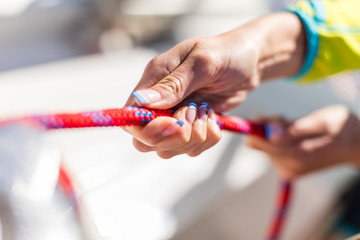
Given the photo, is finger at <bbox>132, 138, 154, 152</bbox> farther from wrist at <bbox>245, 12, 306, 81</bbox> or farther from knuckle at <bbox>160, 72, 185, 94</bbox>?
wrist at <bbox>245, 12, 306, 81</bbox>

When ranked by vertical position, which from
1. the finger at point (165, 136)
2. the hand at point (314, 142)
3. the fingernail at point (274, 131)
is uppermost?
the finger at point (165, 136)

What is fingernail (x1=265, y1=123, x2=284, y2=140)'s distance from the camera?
1.78ft

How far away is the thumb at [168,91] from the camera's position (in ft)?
1.11

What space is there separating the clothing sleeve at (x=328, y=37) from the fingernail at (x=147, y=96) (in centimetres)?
28

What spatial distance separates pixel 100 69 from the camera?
38.0 inches

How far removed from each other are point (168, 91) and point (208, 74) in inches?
2.4

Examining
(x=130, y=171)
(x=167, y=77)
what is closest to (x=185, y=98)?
(x=167, y=77)

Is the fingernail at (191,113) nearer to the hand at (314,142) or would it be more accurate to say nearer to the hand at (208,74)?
the hand at (208,74)

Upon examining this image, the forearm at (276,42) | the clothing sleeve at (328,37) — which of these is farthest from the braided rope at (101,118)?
the clothing sleeve at (328,37)

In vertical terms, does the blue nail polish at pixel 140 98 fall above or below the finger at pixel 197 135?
above

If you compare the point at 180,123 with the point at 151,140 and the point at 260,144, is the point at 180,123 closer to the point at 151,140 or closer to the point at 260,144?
the point at 151,140

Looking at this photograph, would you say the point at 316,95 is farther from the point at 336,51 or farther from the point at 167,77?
the point at 167,77

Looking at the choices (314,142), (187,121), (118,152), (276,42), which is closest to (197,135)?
(187,121)

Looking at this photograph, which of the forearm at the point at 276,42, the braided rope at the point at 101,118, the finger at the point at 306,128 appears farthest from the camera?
the finger at the point at 306,128
